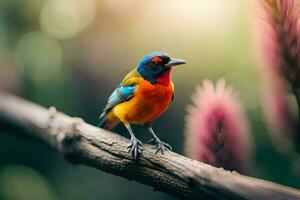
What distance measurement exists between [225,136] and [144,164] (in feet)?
0.41

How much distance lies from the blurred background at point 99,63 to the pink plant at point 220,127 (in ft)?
0.65

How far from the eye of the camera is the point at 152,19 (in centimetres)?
66

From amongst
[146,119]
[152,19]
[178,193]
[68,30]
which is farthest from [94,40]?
[178,193]

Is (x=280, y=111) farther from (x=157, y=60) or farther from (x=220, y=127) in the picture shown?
(x=157, y=60)

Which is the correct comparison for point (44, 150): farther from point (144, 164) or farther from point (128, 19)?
point (144, 164)

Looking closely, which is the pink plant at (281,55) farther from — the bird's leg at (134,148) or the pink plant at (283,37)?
Answer: the bird's leg at (134,148)

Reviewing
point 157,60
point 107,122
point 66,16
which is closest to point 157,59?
point 157,60

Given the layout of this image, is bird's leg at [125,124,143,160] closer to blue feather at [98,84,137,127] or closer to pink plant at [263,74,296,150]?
blue feather at [98,84,137,127]

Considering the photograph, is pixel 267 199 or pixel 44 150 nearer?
pixel 267 199

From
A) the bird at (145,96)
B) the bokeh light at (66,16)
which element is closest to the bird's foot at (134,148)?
the bird at (145,96)

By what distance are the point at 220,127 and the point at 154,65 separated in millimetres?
139

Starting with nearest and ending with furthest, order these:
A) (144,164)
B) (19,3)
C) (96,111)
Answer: (144,164)
(96,111)
(19,3)

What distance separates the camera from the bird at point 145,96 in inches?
16.1

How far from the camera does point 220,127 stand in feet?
0.93
